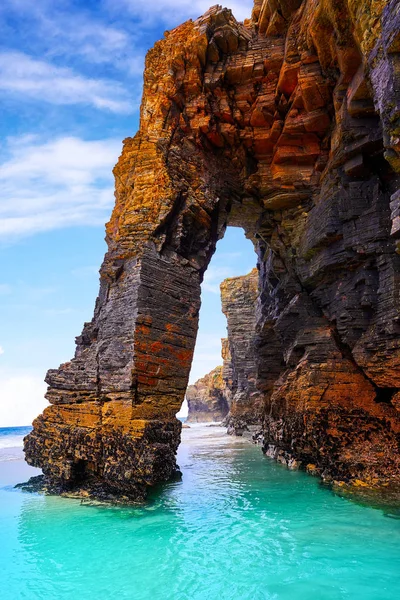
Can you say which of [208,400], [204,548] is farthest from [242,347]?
[208,400]

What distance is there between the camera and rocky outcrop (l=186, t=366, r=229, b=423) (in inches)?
2704

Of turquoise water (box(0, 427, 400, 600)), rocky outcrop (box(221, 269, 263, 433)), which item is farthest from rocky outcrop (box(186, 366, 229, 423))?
turquoise water (box(0, 427, 400, 600))

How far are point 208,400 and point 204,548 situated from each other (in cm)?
7032

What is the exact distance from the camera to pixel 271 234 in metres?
19.5

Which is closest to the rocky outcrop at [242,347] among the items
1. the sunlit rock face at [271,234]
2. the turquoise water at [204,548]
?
the sunlit rock face at [271,234]

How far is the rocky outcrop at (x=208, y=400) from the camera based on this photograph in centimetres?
6869

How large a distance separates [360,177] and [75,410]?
41.9 feet

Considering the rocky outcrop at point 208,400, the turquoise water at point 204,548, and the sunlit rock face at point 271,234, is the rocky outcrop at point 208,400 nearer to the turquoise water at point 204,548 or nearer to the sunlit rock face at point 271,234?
the sunlit rock face at point 271,234

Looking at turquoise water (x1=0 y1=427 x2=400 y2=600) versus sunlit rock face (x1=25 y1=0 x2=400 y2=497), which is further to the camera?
sunlit rock face (x1=25 y1=0 x2=400 y2=497)

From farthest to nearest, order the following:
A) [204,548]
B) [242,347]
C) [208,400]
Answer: [208,400] < [242,347] < [204,548]

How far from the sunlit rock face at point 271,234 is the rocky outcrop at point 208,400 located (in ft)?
166

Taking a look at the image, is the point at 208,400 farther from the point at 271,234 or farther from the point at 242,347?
the point at 271,234

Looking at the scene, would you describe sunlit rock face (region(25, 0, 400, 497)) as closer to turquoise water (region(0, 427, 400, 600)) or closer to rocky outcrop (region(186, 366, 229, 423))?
turquoise water (region(0, 427, 400, 600))

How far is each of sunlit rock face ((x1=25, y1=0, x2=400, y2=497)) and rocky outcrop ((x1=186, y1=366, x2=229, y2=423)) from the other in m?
50.6
